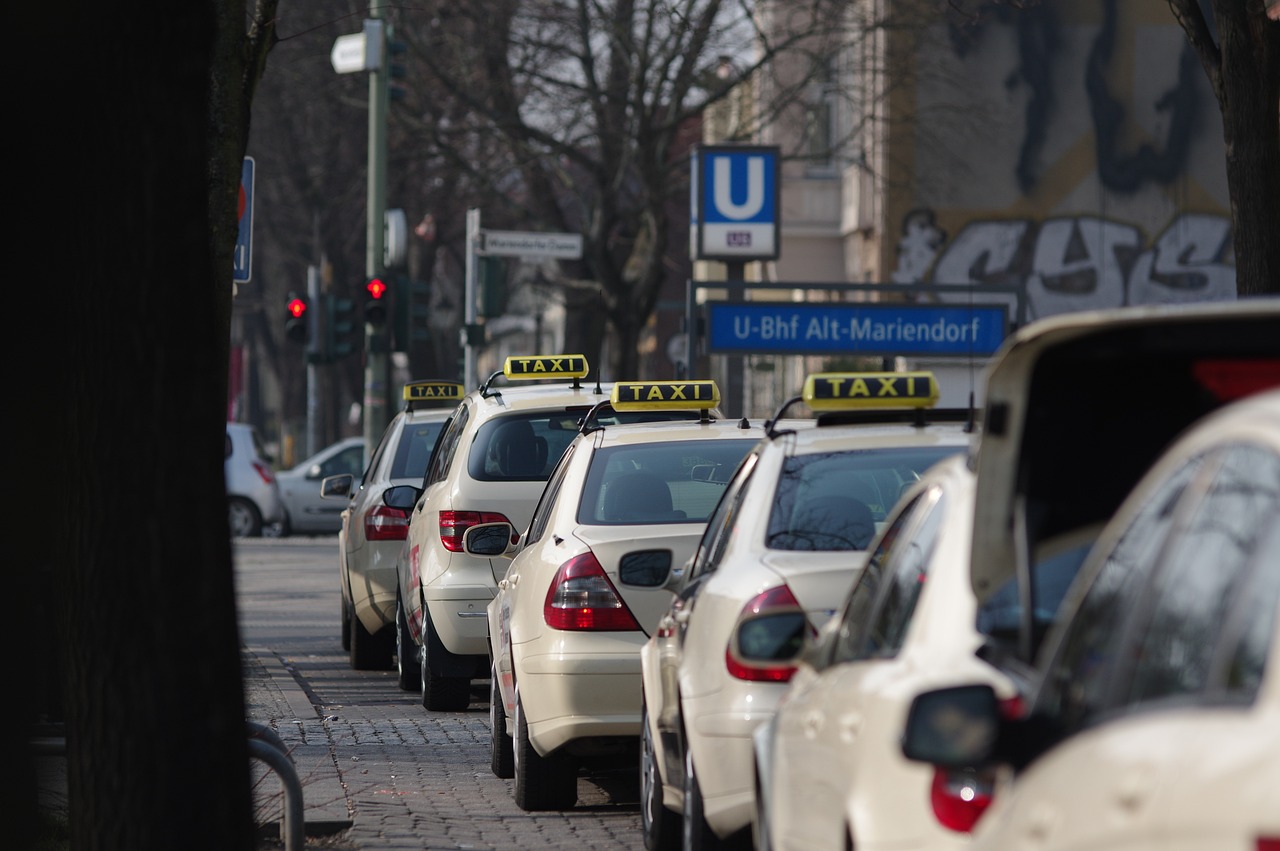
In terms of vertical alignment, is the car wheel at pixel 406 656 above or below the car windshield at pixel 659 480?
below

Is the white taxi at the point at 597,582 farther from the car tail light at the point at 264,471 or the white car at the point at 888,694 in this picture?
the car tail light at the point at 264,471

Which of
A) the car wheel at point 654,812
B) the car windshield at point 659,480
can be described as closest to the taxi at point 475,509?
the car windshield at point 659,480

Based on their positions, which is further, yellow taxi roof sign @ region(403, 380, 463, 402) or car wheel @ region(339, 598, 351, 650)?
yellow taxi roof sign @ region(403, 380, 463, 402)

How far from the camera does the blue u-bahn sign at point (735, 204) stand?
19.6 meters

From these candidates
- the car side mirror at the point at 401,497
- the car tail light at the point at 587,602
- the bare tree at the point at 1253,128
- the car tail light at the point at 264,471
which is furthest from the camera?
the car tail light at the point at 264,471

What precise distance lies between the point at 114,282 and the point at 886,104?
31.2 meters

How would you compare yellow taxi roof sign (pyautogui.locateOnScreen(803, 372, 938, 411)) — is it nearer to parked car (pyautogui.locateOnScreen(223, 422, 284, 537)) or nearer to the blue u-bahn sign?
the blue u-bahn sign

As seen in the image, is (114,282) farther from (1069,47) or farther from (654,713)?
(1069,47)

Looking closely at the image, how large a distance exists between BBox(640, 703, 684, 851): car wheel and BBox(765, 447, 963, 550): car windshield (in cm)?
101

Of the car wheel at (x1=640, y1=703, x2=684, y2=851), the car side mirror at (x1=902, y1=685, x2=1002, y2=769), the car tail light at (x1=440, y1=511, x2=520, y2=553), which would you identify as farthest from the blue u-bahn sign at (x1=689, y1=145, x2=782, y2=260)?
the car side mirror at (x1=902, y1=685, x2=1002, y2=769)

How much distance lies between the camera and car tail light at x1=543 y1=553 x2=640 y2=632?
8.20 m

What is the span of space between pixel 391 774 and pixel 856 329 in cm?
1137

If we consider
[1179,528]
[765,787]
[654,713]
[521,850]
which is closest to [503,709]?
[521,850]

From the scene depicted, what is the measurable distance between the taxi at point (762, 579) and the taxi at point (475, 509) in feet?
12.9
